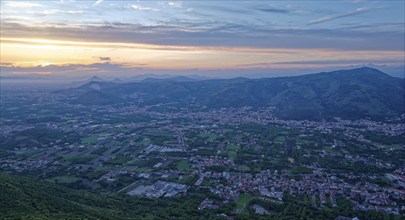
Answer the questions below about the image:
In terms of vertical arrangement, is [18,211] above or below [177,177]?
above

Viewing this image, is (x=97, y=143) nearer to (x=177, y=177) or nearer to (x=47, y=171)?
(x=47, y=171)

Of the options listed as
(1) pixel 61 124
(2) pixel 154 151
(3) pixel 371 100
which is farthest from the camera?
(3) pixel 371 100

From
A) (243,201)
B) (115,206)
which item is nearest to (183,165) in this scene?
(243,201)

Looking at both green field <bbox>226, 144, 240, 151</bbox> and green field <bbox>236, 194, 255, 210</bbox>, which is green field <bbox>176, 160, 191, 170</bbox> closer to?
green field <bbox>226, 144, 240, 151</bbox>

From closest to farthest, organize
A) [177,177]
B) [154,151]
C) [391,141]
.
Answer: [177,177] → [154,151] → [391,141]

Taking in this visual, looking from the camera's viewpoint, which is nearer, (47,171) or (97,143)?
(47,171)

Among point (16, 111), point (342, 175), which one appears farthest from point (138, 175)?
point (16, 111)

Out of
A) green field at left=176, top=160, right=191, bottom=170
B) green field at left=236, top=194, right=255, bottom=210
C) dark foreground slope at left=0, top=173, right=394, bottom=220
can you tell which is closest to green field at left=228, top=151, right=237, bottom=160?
green field at left=176, top=160, right=191, bottom=170

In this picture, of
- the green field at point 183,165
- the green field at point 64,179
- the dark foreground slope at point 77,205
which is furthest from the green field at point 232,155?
the green field at point 64,179

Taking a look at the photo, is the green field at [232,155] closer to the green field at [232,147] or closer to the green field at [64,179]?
the green field at [232,147]

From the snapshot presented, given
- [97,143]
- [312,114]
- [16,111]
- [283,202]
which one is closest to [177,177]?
[283,202]

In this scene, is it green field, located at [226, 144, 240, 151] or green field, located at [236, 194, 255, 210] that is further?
green field, located at [226, 144, 240, 151]
